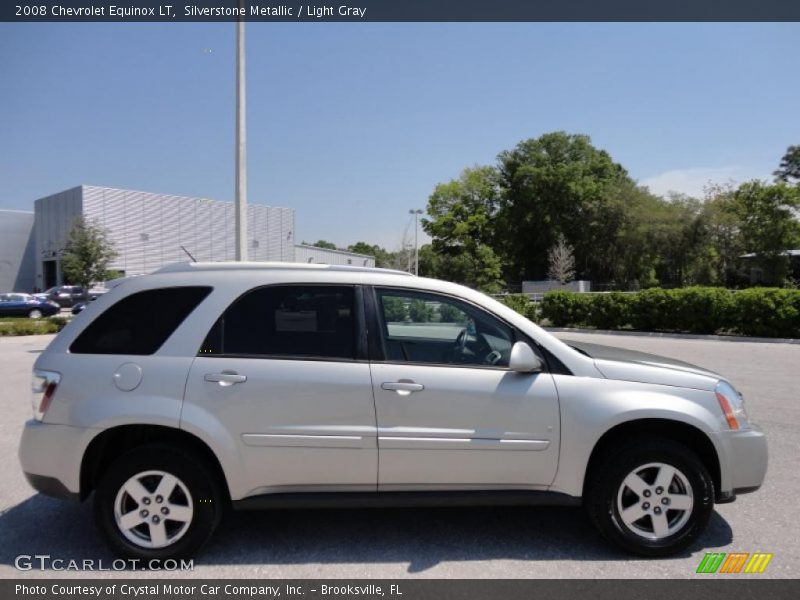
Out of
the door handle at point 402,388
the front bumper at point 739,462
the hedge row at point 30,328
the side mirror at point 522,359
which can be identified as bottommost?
the hedge row at point 30,328

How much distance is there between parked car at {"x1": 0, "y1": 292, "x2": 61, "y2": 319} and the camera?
34.7m

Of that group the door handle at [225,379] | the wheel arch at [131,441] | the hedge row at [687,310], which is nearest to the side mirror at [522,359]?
the door handle at [225,379]

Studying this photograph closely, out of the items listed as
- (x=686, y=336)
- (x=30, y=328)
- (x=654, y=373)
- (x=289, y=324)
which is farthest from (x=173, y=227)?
(x=654, y=373)

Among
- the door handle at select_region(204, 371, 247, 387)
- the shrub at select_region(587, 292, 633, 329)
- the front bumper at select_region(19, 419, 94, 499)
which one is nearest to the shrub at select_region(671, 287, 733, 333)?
the shrub at select_region(587, 292, 633, 329)

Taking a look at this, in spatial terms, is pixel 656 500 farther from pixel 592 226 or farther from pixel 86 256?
pixel 592 226

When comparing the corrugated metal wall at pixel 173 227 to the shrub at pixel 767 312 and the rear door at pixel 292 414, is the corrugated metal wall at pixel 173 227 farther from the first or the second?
the rear door at pixel 292 414

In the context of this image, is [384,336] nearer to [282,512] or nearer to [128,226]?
[282,512]

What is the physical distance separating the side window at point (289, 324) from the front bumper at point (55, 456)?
91 centimetres

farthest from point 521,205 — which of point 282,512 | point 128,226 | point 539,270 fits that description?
point 282,512

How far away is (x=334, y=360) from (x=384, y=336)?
0.36 m

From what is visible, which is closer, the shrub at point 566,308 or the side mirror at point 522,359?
the side mirror at point 522,359

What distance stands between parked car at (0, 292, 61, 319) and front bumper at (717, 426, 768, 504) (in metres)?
39.0

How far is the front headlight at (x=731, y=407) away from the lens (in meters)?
3.61

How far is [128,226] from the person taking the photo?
5047cm
